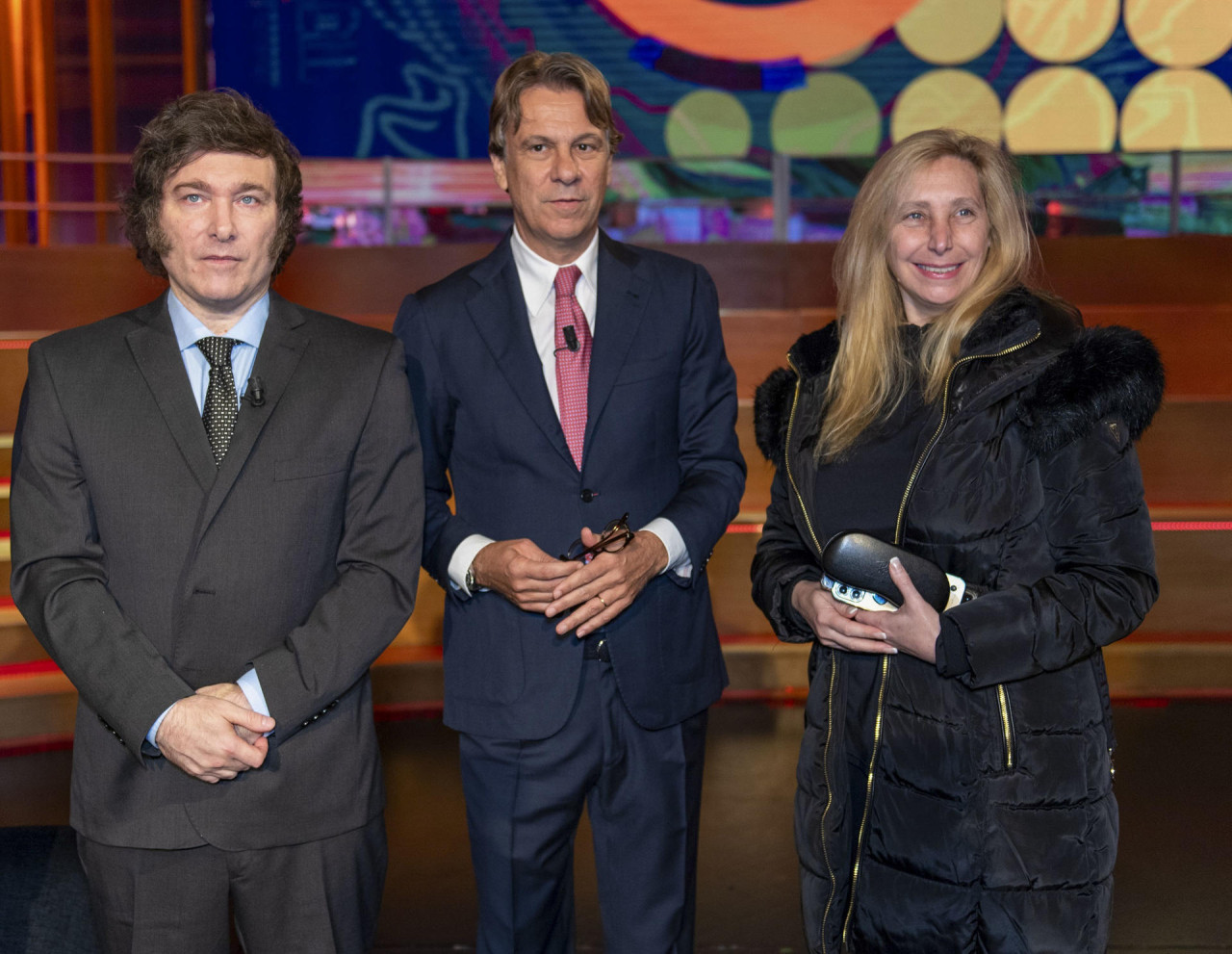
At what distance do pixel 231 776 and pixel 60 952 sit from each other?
46cm

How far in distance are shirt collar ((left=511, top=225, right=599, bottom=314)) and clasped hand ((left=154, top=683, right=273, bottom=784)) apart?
84 cm

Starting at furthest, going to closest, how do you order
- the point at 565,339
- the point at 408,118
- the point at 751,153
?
1. the point at 408,118
2. the point at 751,153
3. the point at 565,339

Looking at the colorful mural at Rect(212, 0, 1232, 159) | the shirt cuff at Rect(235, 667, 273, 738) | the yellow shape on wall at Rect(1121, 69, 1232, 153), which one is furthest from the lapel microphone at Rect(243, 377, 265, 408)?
the yellow shape on wall at Rect(1121, 69, 1232, 153)

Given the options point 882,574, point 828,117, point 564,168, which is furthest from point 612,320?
point 828,117

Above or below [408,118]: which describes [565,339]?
below

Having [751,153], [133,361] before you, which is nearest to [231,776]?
[133,361]

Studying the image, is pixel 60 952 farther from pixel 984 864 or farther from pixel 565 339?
→ pixel 984 864

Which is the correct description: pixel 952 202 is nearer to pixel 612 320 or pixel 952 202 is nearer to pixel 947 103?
pixel 612 320

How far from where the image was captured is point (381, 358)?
174 centimetres

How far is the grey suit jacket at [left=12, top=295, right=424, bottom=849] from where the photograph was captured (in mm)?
1584

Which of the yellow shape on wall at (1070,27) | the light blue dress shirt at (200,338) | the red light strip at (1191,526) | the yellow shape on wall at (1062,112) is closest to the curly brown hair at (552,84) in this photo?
the light blue dress shirt at (200,338)

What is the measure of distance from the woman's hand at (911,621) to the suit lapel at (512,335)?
0.57m

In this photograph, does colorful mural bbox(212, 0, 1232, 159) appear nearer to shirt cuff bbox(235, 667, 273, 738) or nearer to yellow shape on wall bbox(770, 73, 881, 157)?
yellow shape on wall bbox(770, 73, 881, 157)

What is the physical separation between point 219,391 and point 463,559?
48 centimetres
